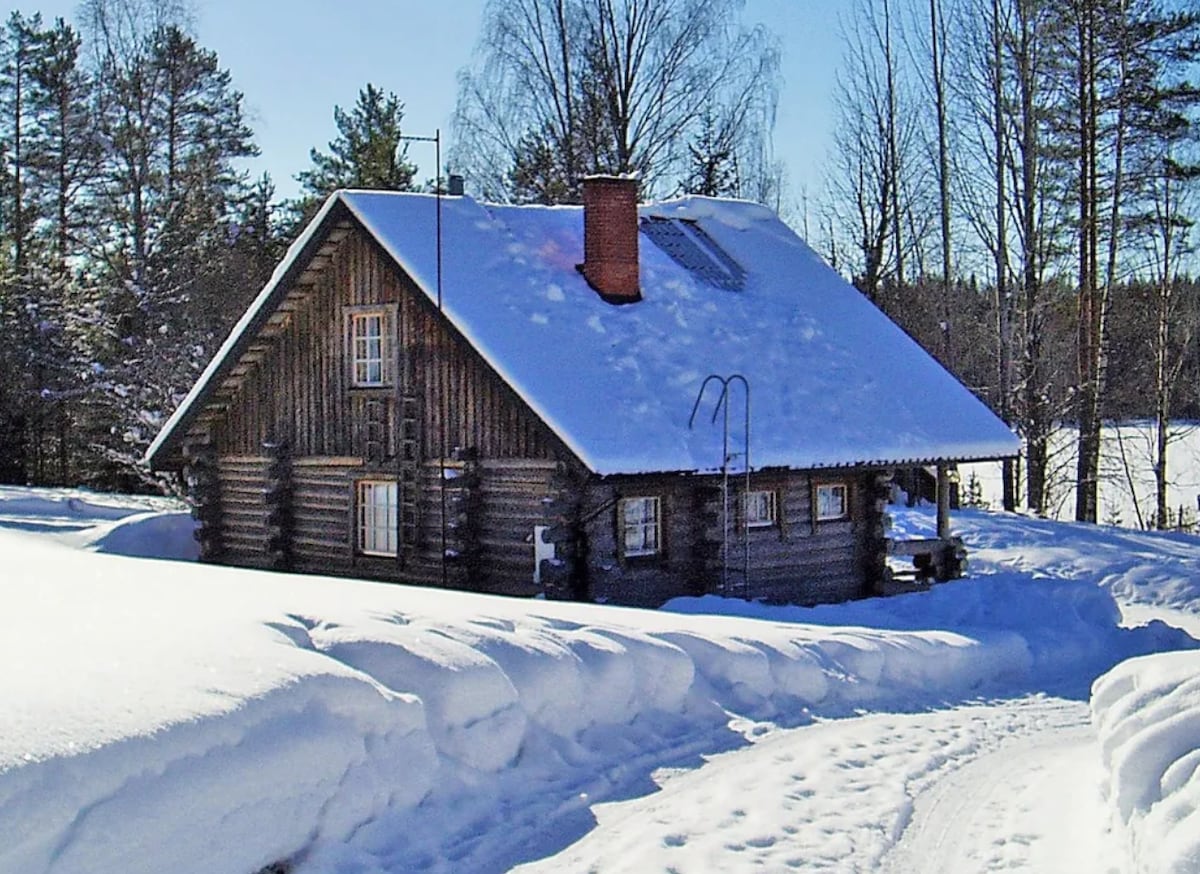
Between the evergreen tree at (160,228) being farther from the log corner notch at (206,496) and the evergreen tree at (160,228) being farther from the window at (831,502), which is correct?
the window at (831,502)

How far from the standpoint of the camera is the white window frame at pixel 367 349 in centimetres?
1906

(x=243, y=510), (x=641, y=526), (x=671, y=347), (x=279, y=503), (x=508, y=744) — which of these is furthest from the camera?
(x=243, y=510)

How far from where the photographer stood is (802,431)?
18.9 metres

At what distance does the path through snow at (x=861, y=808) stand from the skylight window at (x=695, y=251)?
39.2ft

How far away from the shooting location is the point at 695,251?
22.7m

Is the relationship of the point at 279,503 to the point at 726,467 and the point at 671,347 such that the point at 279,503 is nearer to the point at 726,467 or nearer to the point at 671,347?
the point at 671,347

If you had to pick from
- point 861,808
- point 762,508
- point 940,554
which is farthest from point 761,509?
point 861,808

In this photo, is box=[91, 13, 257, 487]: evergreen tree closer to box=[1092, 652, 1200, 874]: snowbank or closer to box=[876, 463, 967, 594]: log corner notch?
box=[876, 463, 967, 594]: log corner notch

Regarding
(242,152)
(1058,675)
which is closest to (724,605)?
(1058,675)

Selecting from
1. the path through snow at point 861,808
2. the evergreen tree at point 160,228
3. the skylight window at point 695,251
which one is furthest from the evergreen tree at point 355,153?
the path through snow at point 861,808

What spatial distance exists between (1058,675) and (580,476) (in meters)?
6.04

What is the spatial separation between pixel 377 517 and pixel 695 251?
725 cm

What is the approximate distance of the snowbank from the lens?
5945mm

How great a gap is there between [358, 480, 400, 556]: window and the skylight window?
20.3 feet
